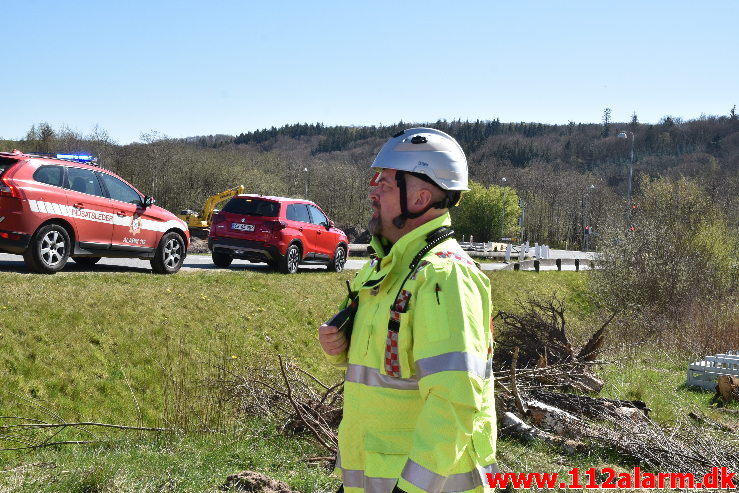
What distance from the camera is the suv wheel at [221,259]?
17.5 m

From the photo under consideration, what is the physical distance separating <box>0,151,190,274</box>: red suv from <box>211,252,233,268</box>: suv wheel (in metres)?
3.10

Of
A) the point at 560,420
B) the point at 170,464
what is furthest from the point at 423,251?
the point at 560,420

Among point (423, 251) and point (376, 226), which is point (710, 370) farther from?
point (423, 251)

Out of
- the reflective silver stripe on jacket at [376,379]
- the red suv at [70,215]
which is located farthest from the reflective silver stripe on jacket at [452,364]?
the red suv at [70,215]

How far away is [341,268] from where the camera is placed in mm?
19844

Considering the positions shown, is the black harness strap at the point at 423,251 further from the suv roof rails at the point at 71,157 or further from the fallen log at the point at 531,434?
the suv roof rails at the point at 71,157

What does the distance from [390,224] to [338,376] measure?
31.9 feet

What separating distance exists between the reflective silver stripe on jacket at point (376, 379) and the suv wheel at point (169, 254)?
12.4 meters

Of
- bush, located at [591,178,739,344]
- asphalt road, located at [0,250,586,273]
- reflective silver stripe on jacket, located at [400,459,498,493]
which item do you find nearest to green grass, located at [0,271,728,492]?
asphalt road, located at [0,250,586,273]

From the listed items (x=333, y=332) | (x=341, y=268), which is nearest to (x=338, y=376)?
(x=341, y=268)

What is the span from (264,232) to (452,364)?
1472 cm

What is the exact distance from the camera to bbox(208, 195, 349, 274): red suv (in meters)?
16.7

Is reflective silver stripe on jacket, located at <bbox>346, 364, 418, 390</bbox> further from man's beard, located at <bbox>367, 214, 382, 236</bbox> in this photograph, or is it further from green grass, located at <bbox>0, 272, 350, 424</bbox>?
green grass, located at <bbox>0, 272, 350, 424</bbox>

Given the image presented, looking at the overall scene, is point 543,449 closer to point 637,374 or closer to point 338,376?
point 637,374
